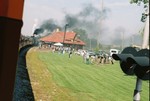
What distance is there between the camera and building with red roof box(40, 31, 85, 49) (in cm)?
11669

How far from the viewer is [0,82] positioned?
3.65 metres

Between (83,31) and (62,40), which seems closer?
(62,40)

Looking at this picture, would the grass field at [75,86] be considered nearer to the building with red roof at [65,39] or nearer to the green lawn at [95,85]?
the green lawn at [95,85]

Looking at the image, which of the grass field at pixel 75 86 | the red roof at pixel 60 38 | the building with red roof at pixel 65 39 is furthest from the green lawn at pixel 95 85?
the red roof at pixel 60 38

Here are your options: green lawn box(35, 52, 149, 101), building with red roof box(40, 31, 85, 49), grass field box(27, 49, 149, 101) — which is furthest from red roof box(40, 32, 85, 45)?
grass field box(27, 49, 149, 101)

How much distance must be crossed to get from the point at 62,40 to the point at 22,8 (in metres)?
115

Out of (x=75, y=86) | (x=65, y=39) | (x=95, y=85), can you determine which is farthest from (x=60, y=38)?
(x=75, y=86)

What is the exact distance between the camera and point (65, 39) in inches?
4592

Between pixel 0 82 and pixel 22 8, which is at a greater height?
pixel 22 8

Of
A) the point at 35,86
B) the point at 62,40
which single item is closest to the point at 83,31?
the point at 62,40

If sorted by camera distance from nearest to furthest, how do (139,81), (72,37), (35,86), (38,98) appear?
1. (139,81)
2. (38,98)
3. (35,86)
4. (72,37)

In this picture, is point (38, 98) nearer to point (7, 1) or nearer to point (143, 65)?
point (7, 1)

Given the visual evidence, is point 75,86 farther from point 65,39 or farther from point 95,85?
point 65,39

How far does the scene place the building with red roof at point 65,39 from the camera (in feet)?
383
